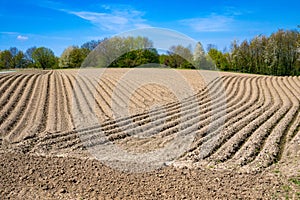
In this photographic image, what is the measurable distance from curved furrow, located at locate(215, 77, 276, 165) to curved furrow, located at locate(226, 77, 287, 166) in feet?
0.40

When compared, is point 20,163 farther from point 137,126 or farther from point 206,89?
point 206,89

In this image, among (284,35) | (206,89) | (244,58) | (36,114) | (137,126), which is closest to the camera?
(137,126)

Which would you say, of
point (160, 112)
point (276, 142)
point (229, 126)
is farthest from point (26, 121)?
point (276, 142)

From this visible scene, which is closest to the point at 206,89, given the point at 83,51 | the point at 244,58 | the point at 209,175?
the point at 209,175

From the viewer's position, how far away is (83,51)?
47.4 metres

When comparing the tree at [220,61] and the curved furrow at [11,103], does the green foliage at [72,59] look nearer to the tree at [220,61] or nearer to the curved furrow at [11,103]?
the tree at [220,61]

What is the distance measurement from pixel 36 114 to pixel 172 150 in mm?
6462

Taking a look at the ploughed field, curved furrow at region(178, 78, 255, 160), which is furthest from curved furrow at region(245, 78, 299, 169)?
curved furrow at region(178, 78, 255, 160)

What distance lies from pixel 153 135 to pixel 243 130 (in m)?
3.08

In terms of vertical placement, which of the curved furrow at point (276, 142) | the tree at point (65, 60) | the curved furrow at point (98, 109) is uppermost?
the tree at point (65, 60)

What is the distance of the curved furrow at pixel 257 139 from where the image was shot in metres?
7.43

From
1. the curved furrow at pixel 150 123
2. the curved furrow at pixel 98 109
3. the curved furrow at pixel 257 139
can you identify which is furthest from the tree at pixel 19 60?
the curved furrow at pixel 257 139

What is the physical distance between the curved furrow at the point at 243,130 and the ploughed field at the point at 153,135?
0.03 meters

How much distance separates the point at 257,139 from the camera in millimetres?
8836
